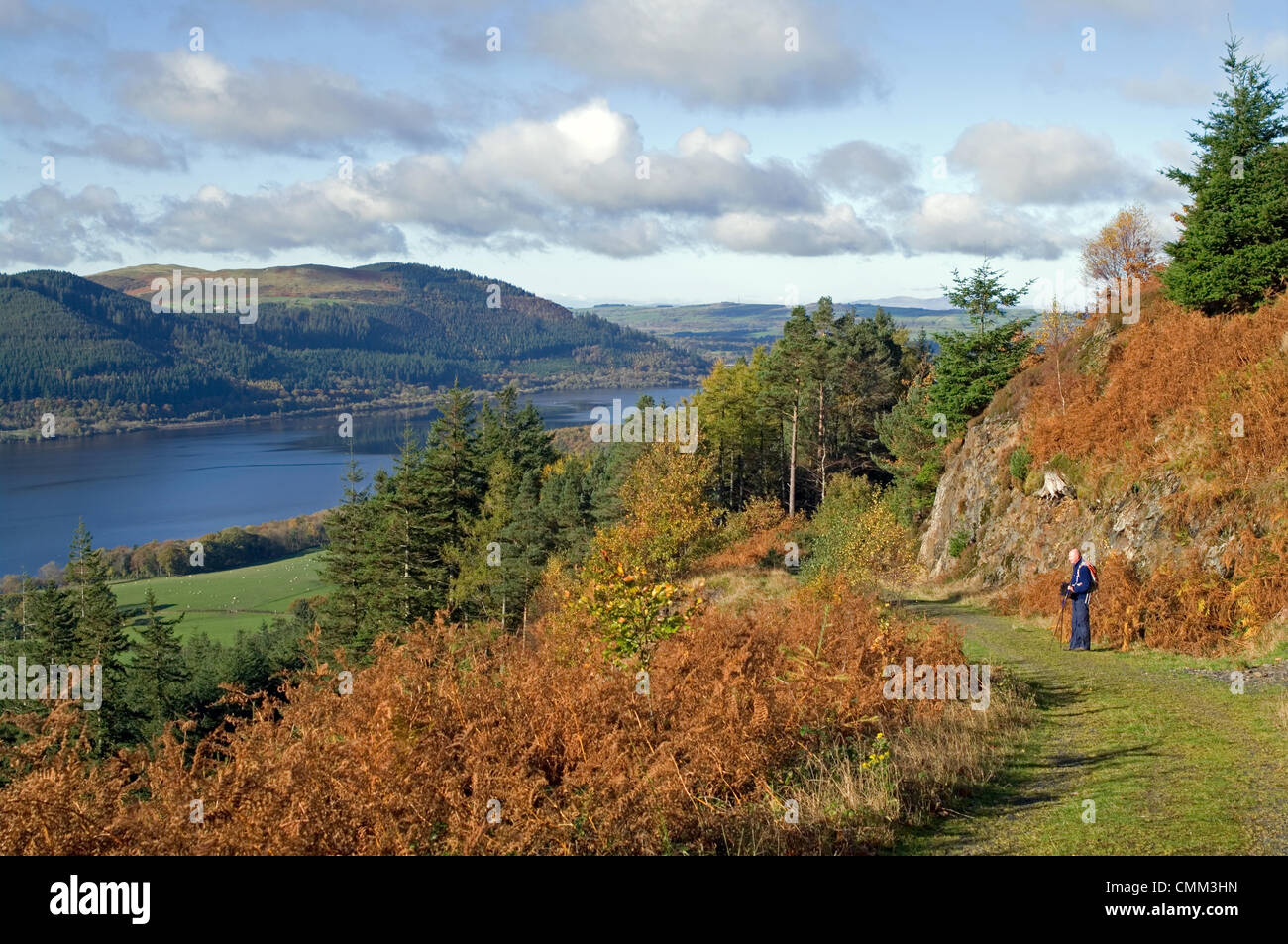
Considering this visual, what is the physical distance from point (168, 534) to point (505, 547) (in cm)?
10429

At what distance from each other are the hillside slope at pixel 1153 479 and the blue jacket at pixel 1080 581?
3.22ft

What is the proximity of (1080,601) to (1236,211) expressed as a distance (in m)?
13.5

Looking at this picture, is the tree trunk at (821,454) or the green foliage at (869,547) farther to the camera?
the tree trunk at (821,454)

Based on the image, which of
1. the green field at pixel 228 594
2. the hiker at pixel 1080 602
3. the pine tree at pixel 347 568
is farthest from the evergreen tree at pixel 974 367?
the green field at pixel 228 594

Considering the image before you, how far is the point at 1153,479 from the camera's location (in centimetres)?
1850

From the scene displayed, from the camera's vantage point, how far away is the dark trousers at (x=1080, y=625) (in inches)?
579

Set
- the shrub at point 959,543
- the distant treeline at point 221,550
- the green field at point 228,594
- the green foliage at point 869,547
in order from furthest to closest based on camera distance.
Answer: the distant treeline at point 221,550 → the green field at point 228,594 → the green foliage at point 869,547 → the shrub at point 959,543

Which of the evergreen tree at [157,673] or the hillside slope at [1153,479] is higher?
the hillside slope at [1153,479]

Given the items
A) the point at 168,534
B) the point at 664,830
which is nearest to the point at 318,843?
the point at 664,830

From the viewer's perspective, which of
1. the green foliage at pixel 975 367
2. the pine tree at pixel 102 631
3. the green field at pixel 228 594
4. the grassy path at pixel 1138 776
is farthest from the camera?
the green field at pixel 228 594

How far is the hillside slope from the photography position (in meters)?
14.6

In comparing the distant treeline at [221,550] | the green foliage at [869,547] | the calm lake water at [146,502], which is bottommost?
the distant treeline at [221,550]

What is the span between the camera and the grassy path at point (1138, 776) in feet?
20.4

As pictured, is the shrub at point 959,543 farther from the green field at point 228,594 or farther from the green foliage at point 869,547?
the green field at point 228,594
